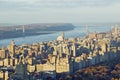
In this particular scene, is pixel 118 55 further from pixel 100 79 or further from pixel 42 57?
pixel 100 79

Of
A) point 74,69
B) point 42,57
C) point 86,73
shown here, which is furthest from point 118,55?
point 86,73

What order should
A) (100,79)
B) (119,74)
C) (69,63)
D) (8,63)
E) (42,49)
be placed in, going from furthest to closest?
(42,49)
(8,63)
(69,63)
(119,74)
(100,79)

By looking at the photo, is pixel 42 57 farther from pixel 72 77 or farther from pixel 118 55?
pixel 72 77

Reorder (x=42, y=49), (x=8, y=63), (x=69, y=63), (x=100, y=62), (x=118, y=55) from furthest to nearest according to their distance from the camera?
(x=42, y=49) → (x=118, y=55) → (x=100, y=62) → (x=8, y=63) → (x=69, y=63)

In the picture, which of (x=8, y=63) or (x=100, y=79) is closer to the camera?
(x=100, y=79)

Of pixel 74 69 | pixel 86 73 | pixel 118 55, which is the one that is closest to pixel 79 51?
pixel 118 55

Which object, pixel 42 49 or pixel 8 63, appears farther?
pixel 42 49

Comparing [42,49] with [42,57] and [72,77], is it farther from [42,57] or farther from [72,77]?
[72,77]

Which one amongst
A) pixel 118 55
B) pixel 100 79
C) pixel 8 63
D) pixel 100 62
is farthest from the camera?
pixel 118 55

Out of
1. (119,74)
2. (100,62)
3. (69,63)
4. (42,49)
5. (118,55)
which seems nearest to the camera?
(119,74)
